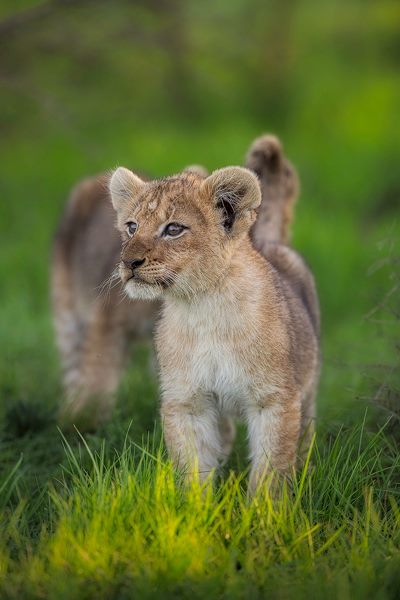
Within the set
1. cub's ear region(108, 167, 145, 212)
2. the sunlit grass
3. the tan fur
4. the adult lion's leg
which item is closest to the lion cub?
cub's ear region(108, 167, 145, 212)

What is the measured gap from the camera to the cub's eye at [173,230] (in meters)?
4.58

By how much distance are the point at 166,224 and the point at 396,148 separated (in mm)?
11054

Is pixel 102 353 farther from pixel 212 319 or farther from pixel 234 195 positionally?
pixel 234 195

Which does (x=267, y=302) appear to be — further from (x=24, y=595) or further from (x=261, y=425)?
(x=24, y=595)

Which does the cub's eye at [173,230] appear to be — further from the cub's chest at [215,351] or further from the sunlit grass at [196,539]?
the sunlit grass at [196,539]

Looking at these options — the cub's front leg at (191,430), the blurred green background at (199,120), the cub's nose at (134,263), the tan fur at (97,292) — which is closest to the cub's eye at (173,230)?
the cub's nose at (134,263)

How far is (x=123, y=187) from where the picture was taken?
5027mm

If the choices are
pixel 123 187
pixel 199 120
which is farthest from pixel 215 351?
pixel 199 120

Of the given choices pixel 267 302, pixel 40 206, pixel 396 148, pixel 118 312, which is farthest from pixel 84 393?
pixel 396 148

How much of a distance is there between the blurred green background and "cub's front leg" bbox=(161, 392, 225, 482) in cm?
158

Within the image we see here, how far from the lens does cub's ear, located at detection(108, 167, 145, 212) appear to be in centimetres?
498

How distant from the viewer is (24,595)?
147 inches

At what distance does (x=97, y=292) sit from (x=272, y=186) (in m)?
2.01

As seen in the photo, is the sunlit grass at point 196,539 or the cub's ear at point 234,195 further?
the cub's ear at point 234,195
